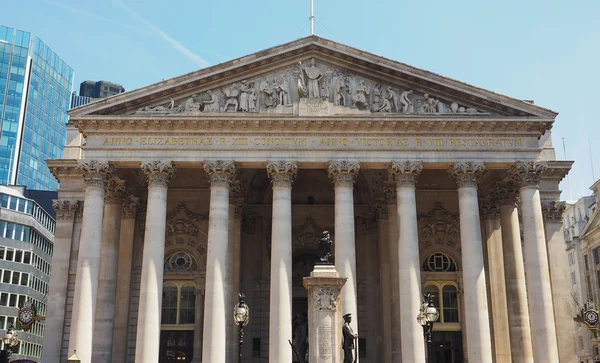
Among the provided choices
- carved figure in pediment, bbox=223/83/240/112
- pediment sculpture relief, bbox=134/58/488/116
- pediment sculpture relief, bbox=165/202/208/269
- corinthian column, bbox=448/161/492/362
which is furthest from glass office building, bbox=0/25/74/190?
corinthian column, bbox=448/161/492/362

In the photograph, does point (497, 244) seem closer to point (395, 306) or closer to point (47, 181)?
point (395, 306)

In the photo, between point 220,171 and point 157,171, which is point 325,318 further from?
point 157,171

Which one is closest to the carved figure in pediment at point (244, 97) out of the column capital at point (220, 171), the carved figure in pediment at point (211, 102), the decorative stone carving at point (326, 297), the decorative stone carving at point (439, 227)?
the carved figure in pediment at point (211, 102)

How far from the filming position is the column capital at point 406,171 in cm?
3566

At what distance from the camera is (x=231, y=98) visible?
121ft

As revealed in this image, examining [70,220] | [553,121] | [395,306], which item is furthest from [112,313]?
[553,121]

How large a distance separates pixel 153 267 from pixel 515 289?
69.3ft

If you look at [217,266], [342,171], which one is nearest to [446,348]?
[342,171]

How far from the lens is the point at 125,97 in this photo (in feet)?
119

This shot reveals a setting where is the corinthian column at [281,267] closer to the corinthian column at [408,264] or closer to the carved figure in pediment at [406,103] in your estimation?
the corinthian column at [408,264]

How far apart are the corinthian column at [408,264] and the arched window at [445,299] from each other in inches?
341

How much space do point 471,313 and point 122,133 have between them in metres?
20.8

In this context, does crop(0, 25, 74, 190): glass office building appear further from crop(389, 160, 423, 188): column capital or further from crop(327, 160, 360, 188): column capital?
crop(389, 160, 423, 188): column capital

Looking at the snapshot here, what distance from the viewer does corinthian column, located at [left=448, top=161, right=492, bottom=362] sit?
3344 cm
